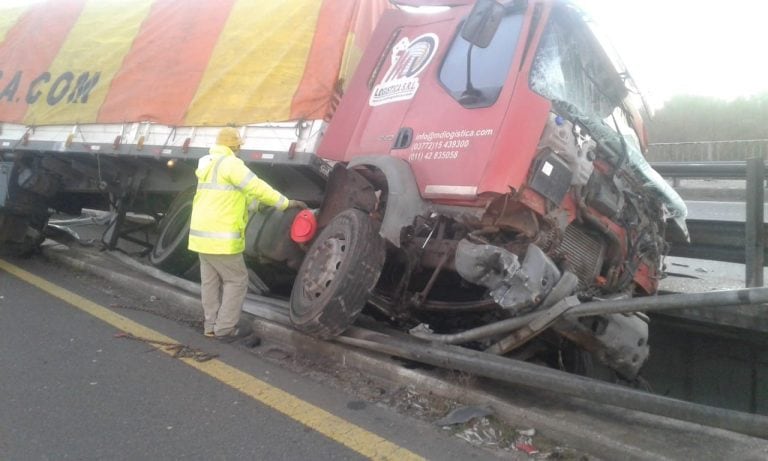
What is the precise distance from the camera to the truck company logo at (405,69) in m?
4.27

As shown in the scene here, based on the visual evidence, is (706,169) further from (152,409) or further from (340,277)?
(152,409)

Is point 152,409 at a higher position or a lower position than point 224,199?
lower

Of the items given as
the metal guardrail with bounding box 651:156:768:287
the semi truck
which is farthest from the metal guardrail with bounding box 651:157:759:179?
the semi truck

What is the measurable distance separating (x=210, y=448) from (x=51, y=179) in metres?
5.62

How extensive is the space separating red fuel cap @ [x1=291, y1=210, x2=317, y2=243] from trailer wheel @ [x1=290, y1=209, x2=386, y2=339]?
13.5 inches

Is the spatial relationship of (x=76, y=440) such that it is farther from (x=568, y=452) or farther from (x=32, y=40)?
(x=32, y=40)

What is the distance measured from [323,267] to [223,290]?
1.06 metres

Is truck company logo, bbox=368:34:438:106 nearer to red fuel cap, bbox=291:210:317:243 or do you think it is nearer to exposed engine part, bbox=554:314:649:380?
red fuel cap, bbox=291:210:317:243

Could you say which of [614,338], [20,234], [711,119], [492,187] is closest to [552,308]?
[614,338]

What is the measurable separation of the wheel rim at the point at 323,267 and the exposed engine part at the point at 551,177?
125 cm

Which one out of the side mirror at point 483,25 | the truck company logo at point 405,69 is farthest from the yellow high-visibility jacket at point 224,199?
the side mirror at point 483,25

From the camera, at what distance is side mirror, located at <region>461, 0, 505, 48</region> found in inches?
136

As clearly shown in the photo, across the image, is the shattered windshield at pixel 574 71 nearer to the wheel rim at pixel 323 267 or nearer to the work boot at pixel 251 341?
the wheel rim at pixel 323 267

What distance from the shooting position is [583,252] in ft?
13.0
